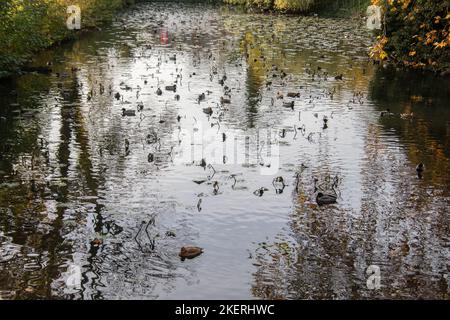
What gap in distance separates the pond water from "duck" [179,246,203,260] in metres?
0.14

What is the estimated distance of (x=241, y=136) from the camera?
19.0 m

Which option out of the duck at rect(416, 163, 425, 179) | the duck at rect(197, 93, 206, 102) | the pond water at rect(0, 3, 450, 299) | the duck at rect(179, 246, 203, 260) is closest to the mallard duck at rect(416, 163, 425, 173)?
the duck at rect(416, 163, 425, 179)

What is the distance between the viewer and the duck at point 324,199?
13719 mm

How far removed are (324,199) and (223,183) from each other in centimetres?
265

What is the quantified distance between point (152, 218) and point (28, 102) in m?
11.9

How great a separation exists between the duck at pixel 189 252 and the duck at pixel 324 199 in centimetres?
371

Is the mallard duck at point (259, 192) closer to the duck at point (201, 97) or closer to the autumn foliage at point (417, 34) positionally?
the duck at point (201, 97)

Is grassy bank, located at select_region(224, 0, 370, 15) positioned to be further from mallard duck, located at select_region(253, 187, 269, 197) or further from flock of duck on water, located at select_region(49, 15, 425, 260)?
mallard duck, located at select_region(253, 187, 269, 197)

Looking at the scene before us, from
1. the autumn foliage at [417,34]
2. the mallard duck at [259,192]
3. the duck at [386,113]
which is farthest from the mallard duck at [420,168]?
the autumn foliage at [417,34]

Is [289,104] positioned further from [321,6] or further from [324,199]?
[321,6]

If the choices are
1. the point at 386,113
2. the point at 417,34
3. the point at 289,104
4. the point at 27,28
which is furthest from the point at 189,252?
the point at 417,34

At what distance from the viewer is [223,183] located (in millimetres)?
14977
